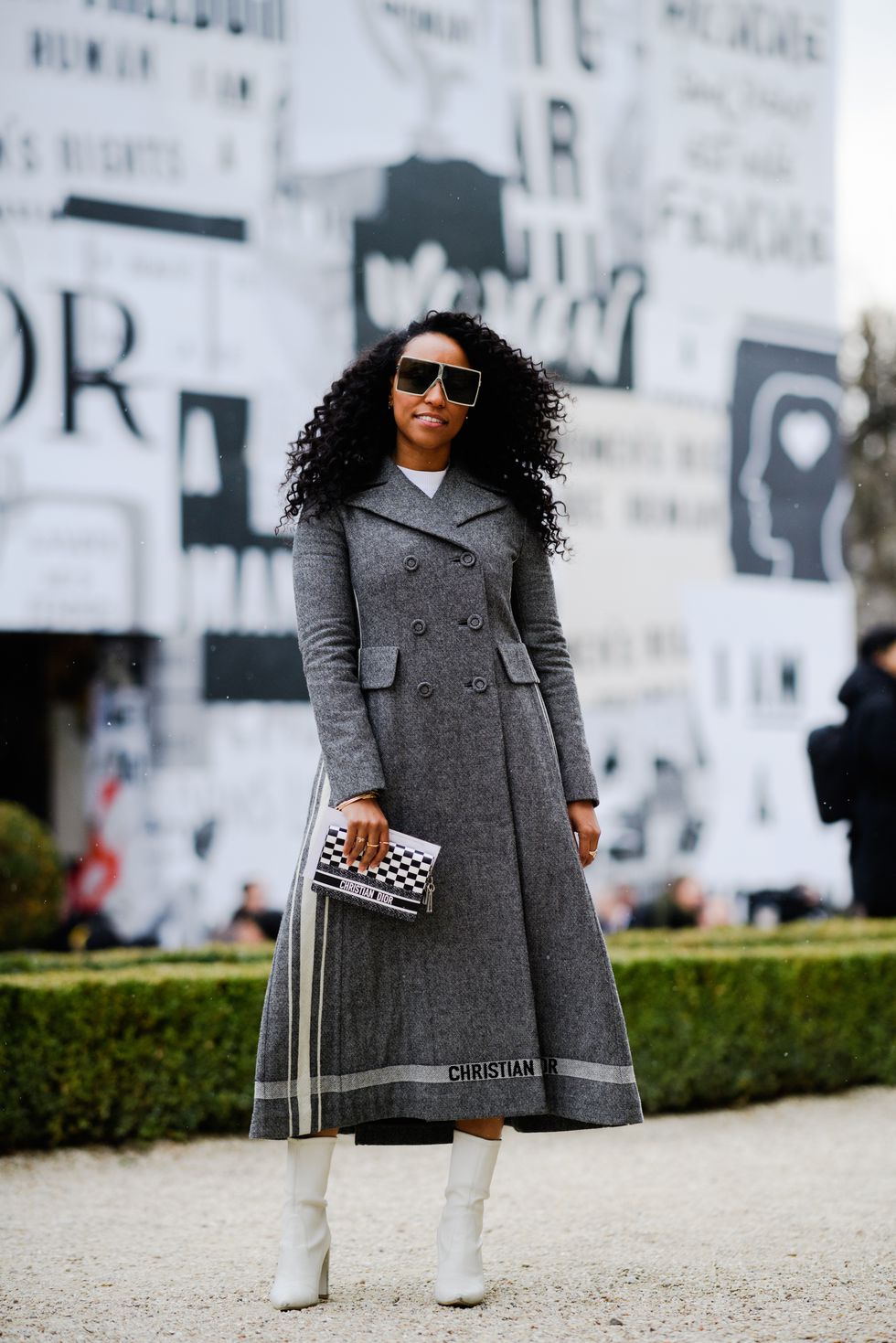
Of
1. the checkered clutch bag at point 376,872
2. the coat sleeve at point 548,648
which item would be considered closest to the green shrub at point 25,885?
the coat sleeve at point 548,648

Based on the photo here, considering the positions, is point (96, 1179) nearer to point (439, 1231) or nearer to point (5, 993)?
point (5, 993)

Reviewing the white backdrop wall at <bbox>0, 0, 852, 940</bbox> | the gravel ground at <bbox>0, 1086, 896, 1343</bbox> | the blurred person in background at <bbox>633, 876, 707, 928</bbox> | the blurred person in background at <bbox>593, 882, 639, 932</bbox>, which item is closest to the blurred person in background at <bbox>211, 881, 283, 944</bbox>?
the white backdrop wall at <bbox>0, 0, 852, 940</bbox>

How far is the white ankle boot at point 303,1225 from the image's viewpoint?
10.8 feet

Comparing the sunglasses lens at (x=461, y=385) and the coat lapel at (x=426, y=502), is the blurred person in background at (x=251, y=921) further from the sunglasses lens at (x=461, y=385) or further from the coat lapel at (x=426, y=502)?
the sunglasses lens at (x=461, y=385)

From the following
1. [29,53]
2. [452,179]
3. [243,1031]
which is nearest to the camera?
[243,1031]

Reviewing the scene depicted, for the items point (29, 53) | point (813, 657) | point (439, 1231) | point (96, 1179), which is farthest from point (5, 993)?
point (813, 657)

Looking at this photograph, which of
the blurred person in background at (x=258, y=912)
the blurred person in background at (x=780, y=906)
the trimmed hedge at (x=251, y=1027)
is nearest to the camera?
the trimmed hedge at (x=251, y=1027)

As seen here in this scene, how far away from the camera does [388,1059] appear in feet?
10.8

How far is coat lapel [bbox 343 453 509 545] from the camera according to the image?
135 inches

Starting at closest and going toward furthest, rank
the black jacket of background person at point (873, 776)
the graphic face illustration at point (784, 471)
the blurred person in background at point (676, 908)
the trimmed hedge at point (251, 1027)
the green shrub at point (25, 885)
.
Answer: the trimmed hedge at point (251, 1027)
the black jacket of background person at point (873, 776)
the green shrub at point (25, 885)
the blurred person in background at point (676, 908)
the graphic face illustration at point (784, 471)

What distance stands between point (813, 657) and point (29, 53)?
7.24m

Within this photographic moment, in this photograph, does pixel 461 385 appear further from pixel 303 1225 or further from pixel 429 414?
pixel 303 1225

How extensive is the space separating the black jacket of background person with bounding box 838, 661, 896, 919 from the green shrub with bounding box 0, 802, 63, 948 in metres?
4.11

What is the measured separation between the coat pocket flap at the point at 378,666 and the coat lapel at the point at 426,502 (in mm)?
262
